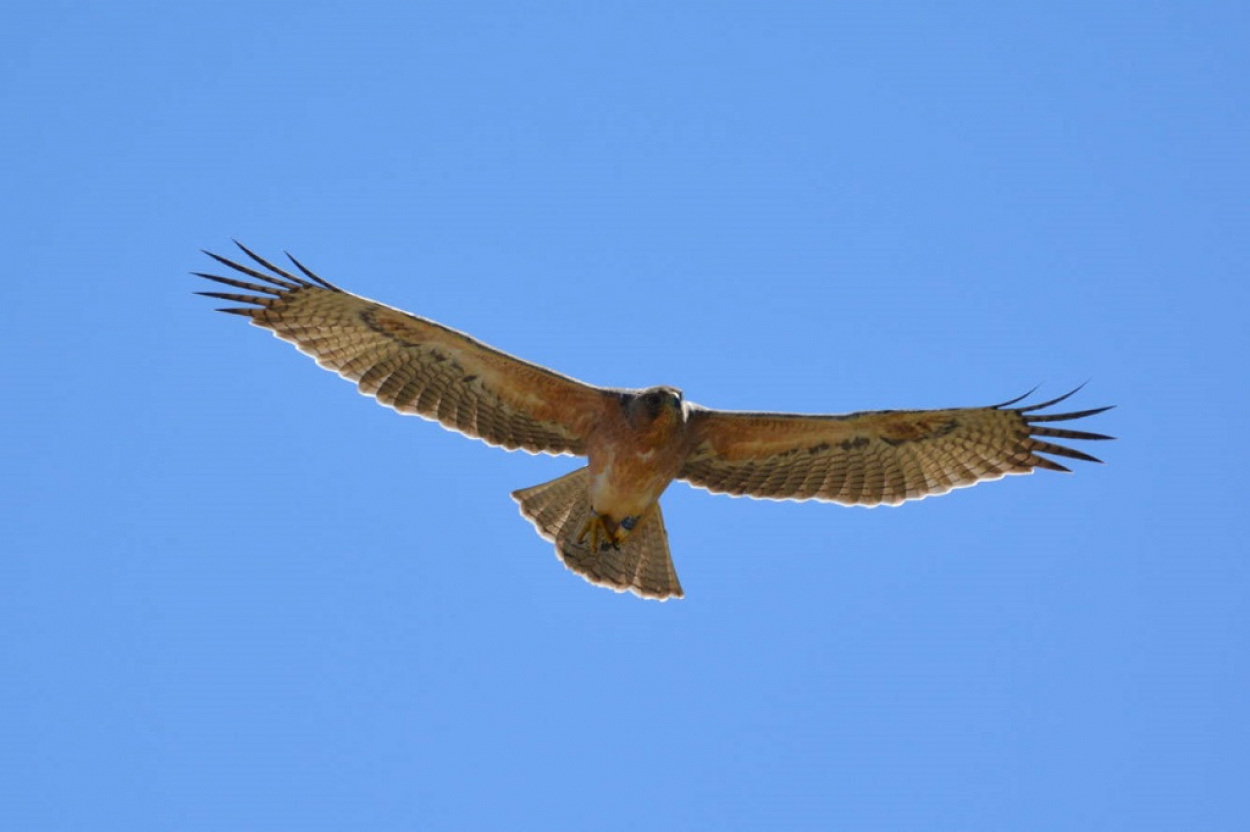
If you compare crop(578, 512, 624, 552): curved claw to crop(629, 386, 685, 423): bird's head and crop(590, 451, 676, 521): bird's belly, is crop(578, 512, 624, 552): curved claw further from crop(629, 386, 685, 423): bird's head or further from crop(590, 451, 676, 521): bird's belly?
crop(629, 386, 685, 423): bird's head

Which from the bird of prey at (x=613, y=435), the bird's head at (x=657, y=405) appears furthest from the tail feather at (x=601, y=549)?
the bird's head at (x=657, y=405)

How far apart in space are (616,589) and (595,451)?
1248 millimetres

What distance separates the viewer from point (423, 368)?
16859 millimetres

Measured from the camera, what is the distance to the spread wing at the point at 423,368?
1658 centimetres

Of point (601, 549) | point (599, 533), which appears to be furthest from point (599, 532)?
point (601, 549)

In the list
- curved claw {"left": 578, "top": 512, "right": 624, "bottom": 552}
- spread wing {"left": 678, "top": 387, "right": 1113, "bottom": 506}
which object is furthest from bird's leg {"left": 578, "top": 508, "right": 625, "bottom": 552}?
spread wing {"left": 678, "top": 387, "right": 1113, "bottom": 506}

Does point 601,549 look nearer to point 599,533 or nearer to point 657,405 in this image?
point 599,533

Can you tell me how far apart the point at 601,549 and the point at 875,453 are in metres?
2.33

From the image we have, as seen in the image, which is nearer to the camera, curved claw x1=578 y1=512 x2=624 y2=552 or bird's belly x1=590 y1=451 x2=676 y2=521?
bird's belly x1=590 y1=451 x2=676 y2=521

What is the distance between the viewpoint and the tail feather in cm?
1695

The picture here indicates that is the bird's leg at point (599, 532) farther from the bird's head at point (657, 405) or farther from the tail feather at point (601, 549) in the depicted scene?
the bird's head at point (657, 405)

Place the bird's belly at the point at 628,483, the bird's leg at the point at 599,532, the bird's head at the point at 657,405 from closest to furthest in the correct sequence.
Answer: the bird's head at the point at 657,405 < the bird's belly at the point at 628,483 < the bird's leg at the point at 599,532

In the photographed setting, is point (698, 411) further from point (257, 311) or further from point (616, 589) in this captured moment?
point (257, 311)

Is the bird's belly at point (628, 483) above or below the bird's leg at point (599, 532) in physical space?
above
